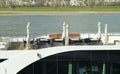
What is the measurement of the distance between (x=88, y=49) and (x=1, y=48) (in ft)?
6.84

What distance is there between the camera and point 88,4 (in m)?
72.4

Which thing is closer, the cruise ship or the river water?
the cruise ship

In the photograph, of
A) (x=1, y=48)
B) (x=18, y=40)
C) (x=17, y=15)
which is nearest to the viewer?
(x=1, y=48)

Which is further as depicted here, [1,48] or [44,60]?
[1,48]

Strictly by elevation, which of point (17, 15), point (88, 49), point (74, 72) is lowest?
point (17, 15)

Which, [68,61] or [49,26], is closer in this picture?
[68,61]

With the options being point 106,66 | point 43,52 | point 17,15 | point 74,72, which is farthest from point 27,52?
point 17,15

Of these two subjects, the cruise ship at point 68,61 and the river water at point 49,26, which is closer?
the cruise ship at point 68,61

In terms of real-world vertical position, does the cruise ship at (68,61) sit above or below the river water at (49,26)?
above

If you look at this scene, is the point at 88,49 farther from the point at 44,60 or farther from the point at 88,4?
the point at 88,4

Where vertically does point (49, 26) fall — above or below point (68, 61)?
below

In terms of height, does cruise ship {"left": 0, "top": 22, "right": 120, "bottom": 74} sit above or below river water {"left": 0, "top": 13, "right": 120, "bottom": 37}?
above

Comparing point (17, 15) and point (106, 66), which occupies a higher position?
point (106, 66)

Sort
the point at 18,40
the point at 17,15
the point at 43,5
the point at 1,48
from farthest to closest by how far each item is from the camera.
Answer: the point at 43,5, the point at 17,15, the point at 18,40, the point at 1,48
